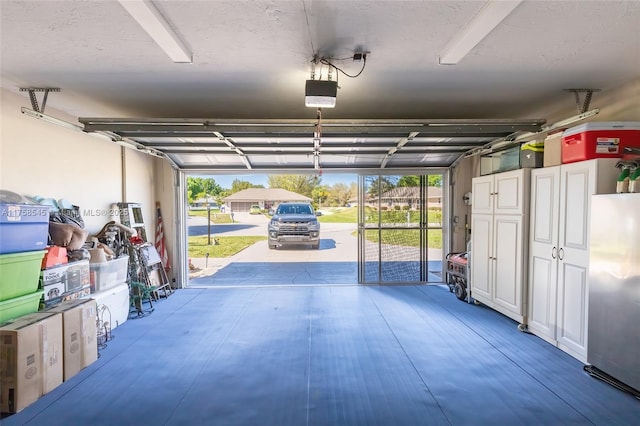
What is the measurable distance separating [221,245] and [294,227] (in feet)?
13.3

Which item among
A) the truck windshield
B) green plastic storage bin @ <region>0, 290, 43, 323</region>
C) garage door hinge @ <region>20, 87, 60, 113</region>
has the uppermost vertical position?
garage door hinge @ <region>20, 87, 60, 113</region>

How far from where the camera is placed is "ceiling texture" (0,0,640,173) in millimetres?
2217

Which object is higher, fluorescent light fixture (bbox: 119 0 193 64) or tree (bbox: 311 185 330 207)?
fluorescent light fixture (bbox: 119 0 193 64)

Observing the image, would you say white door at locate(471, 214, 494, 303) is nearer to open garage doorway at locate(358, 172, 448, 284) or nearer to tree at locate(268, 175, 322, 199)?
open garage doorway at locate(358, 172, 448, 284)

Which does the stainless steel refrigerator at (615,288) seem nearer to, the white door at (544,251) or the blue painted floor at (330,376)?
the blue painted floor at (330,376)

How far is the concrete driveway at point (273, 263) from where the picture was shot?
7.26 meters

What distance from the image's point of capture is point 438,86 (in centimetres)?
359

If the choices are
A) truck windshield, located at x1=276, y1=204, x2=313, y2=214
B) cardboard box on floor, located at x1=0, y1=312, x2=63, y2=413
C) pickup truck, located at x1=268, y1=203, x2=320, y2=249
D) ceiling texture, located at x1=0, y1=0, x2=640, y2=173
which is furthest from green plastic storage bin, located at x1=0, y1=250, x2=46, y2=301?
truck windshield, located at x1=276, y1=204, x2=313, y2=214

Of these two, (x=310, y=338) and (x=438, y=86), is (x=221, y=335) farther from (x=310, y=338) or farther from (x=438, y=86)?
(x=438, y=86)

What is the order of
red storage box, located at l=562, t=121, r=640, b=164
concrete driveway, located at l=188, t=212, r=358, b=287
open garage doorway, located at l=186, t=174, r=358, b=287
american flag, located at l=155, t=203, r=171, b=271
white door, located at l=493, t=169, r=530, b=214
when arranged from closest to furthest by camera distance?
red storage box, located at l=562, t=121, r=640, b=164, white door, located at l=493, t=169, r=530, b=214, american flag, located at l=155, t=203, r=171, b=271, concrete driveway, located at l=188, t=212, r=358, b=287, open garage doorway, located at l=186, t=174, r=358, b=287

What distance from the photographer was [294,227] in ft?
31.0

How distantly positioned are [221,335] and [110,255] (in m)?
1.99

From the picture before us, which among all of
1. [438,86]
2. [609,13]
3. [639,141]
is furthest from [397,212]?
[609,13]

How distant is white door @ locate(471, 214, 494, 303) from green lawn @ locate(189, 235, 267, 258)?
25.9 ft
